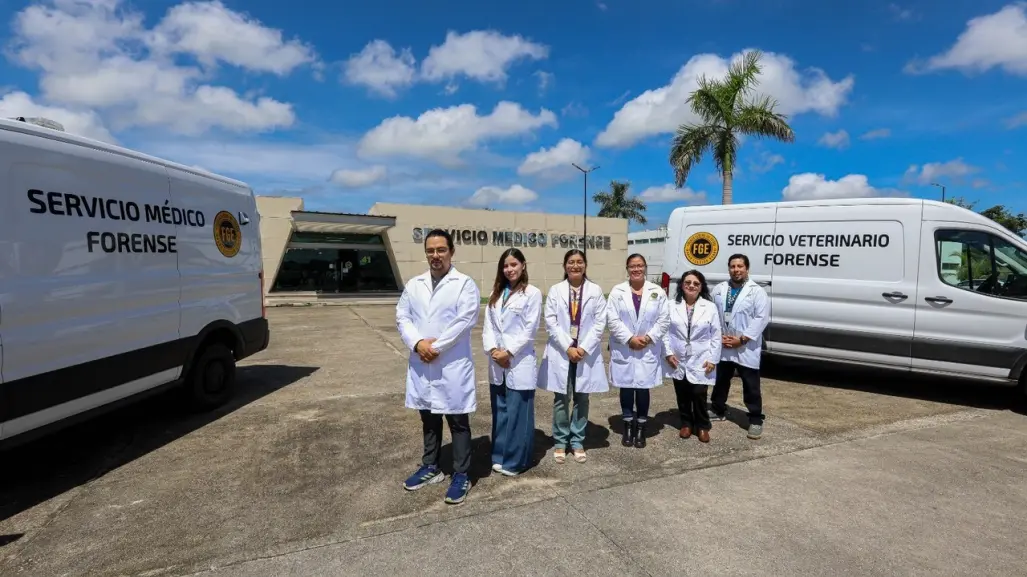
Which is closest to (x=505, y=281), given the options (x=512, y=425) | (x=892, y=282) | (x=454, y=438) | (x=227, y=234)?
(x=512, y=425)

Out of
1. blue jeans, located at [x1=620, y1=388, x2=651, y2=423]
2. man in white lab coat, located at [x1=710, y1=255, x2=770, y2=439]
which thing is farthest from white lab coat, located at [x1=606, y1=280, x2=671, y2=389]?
man in white lab coat, located at [x1=710, y1=255, x2=770, y2=439]

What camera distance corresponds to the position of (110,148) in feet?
14.3

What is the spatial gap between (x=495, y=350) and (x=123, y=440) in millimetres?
3625

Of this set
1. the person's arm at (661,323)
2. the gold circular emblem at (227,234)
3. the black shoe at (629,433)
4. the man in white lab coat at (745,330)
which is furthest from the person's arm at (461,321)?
the gold circular emblem at (227,234)

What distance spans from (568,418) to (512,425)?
630 mm

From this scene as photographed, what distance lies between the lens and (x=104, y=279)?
4125 millimetres

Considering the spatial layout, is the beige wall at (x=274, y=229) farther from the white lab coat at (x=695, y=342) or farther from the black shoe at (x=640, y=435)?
the black shoe at (x=640, y=435)

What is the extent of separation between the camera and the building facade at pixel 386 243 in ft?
68.3

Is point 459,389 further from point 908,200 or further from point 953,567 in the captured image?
point 908,200

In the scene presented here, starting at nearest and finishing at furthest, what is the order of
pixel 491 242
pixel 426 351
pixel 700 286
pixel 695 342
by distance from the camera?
pixel 426 351
pixel 695 342
pixel 700 286
pixel 491 242

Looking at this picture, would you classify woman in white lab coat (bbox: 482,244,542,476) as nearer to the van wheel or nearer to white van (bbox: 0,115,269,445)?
white van (bbox: 0,115,269,445)

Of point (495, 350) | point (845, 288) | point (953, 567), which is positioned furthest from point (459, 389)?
point (845, 288)

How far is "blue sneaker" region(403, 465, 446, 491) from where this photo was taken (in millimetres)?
3641

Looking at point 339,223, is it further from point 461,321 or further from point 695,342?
point 461,321
